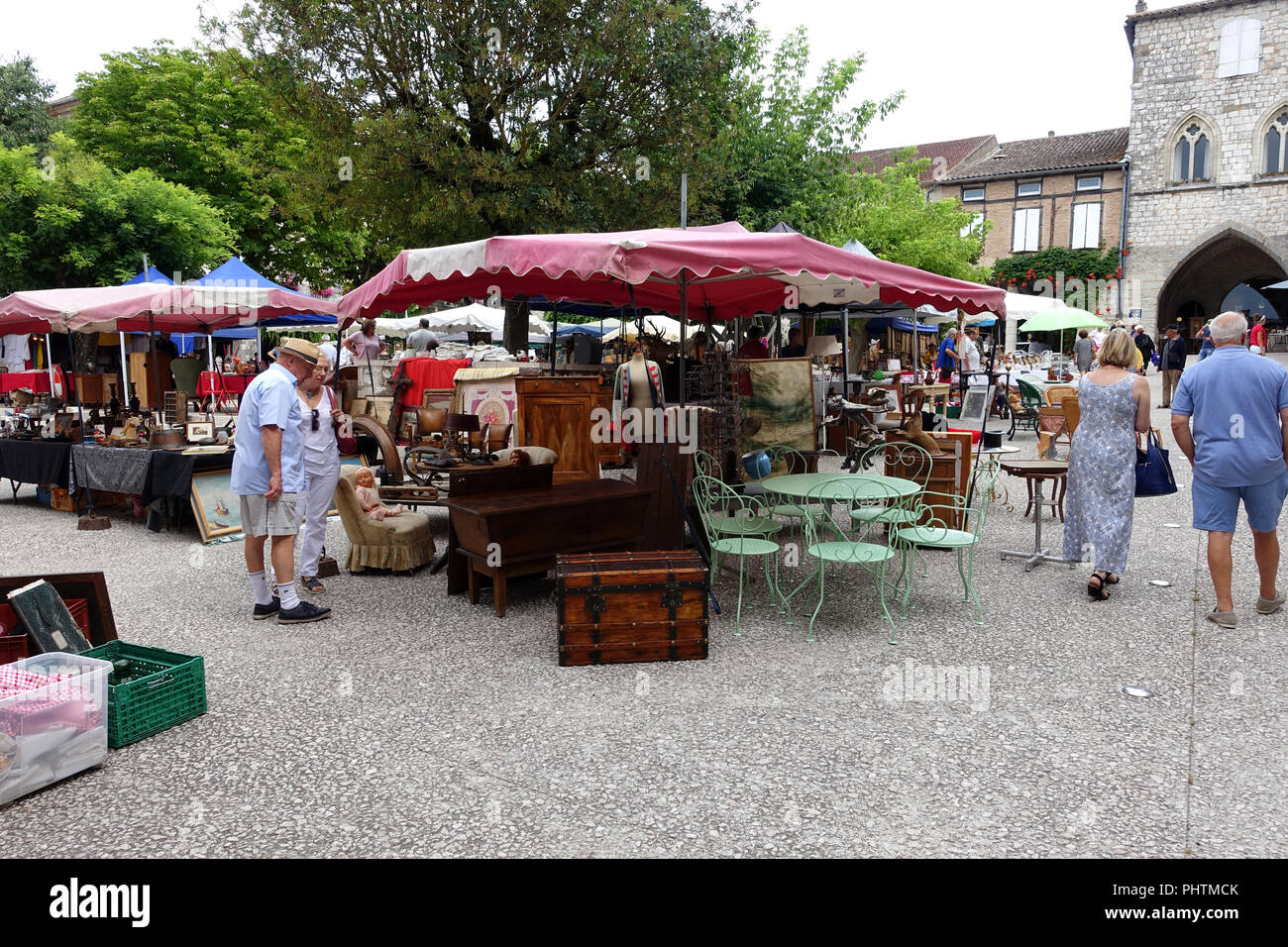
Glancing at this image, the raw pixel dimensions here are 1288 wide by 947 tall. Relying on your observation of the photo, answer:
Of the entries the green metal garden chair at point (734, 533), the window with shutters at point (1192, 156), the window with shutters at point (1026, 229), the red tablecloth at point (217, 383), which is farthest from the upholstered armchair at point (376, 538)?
the window with shutters at point (1026, 229)

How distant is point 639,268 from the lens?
499cm

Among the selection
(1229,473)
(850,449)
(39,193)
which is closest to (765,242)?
(1229,473)

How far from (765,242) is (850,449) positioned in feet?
16.2

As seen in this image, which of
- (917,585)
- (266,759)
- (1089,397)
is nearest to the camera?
(266,759)

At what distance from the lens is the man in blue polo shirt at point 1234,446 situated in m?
5.26

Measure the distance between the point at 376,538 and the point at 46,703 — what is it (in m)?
3.55

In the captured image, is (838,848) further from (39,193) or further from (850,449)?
(39,193)

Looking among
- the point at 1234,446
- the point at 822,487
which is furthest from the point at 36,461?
the point at 1234,446

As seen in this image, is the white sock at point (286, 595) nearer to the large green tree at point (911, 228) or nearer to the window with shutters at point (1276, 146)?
the large green tree at point (911, 228)

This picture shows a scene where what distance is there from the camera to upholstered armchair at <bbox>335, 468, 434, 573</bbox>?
6.96 m

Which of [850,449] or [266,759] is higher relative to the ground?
[850,449]

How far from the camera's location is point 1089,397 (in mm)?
6062

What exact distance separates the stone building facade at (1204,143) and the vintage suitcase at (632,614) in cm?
3916

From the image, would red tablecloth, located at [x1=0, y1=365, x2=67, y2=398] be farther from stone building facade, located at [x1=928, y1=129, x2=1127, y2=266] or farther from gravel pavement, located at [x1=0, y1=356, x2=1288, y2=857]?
stone building facade, located at [x1=928, y1=129, x2=1127, y2=266]
